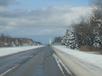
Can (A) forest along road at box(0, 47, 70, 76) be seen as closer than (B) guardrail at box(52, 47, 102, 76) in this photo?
No

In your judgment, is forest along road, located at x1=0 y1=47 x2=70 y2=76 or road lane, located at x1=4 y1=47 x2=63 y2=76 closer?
road lane, located at x1=4 y1=47 x2=63 y2=76

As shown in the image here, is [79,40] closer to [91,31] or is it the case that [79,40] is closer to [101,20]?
[91,31]

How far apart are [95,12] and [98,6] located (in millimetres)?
4069

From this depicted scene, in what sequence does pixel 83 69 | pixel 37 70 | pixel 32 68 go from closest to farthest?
pixel 37 70 < pixel 83 69 < pixel 32 68

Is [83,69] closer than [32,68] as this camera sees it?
Yes

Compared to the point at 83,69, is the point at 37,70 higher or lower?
higher

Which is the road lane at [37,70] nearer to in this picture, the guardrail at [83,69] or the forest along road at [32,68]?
the forest along road at [32,68]

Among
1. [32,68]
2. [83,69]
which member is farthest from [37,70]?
[83,69]

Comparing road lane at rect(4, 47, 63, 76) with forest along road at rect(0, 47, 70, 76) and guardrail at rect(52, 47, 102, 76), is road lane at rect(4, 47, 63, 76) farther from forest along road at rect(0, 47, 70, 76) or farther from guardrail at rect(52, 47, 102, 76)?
guardrail at rect(52, 47, 102, 76)


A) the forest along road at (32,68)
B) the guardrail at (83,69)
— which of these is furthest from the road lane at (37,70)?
the guardrail at (83,69)

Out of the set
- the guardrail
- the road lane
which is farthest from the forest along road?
the guardrail

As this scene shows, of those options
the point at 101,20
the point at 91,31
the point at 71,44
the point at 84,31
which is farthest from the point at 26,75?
the point at 71,44

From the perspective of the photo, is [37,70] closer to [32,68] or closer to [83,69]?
[32,68]

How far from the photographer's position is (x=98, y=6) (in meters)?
75.3
